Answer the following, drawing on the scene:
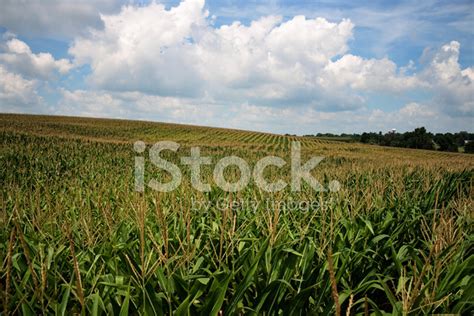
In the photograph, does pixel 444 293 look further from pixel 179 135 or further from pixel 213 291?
pixel 179 135

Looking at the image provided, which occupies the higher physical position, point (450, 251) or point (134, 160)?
point (450, 251)

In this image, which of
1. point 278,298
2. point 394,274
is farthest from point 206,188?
point 278,298

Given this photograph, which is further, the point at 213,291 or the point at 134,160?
the point at 134,160

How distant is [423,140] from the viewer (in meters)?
88.8

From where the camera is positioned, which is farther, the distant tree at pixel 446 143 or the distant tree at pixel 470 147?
the distant tree at pixel 446 143

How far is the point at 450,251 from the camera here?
239cm

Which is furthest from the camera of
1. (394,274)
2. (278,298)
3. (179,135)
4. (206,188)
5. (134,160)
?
(179,135)

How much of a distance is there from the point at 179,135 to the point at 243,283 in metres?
58.9

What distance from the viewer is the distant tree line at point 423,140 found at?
3455 inches
